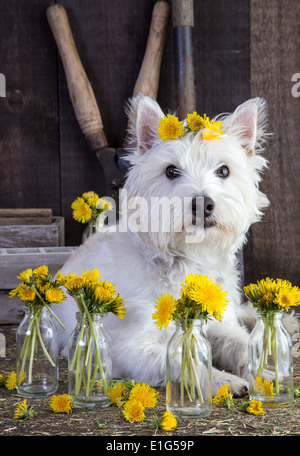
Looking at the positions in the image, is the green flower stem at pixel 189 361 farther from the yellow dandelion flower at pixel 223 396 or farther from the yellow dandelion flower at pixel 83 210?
the yellow dandelion flower at pixel 83 210

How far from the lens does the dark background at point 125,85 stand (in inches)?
126

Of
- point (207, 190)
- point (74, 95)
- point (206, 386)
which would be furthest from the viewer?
point (74, 95)

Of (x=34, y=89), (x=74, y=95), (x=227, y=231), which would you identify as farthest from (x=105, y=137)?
(x=227, y=231)

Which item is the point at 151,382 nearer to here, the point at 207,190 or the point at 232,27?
the point at 207,190

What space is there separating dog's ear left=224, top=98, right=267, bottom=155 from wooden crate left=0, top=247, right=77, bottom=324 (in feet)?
3.27

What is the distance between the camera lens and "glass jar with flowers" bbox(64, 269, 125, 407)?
1.45 m

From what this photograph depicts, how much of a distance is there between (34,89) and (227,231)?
6.27 ft

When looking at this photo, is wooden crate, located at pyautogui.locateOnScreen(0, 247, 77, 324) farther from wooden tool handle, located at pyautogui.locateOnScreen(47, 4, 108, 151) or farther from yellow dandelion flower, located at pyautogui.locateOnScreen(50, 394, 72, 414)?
yellow dandelion flower, located at pyautogui.locateOnScreen(50, 394, 72, 414)

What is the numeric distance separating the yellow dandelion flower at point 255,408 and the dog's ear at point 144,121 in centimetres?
80

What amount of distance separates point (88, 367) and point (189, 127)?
0.69 metres

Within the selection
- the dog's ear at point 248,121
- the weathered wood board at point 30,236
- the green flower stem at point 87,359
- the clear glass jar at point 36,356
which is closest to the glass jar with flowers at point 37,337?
the clear glass jar at point 36,356

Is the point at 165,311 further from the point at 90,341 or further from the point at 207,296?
the point at 90,341

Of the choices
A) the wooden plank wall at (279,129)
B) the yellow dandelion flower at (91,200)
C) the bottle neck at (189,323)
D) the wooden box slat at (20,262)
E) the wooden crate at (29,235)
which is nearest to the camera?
the bottle neck at (189,323)

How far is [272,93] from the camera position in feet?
10.5
